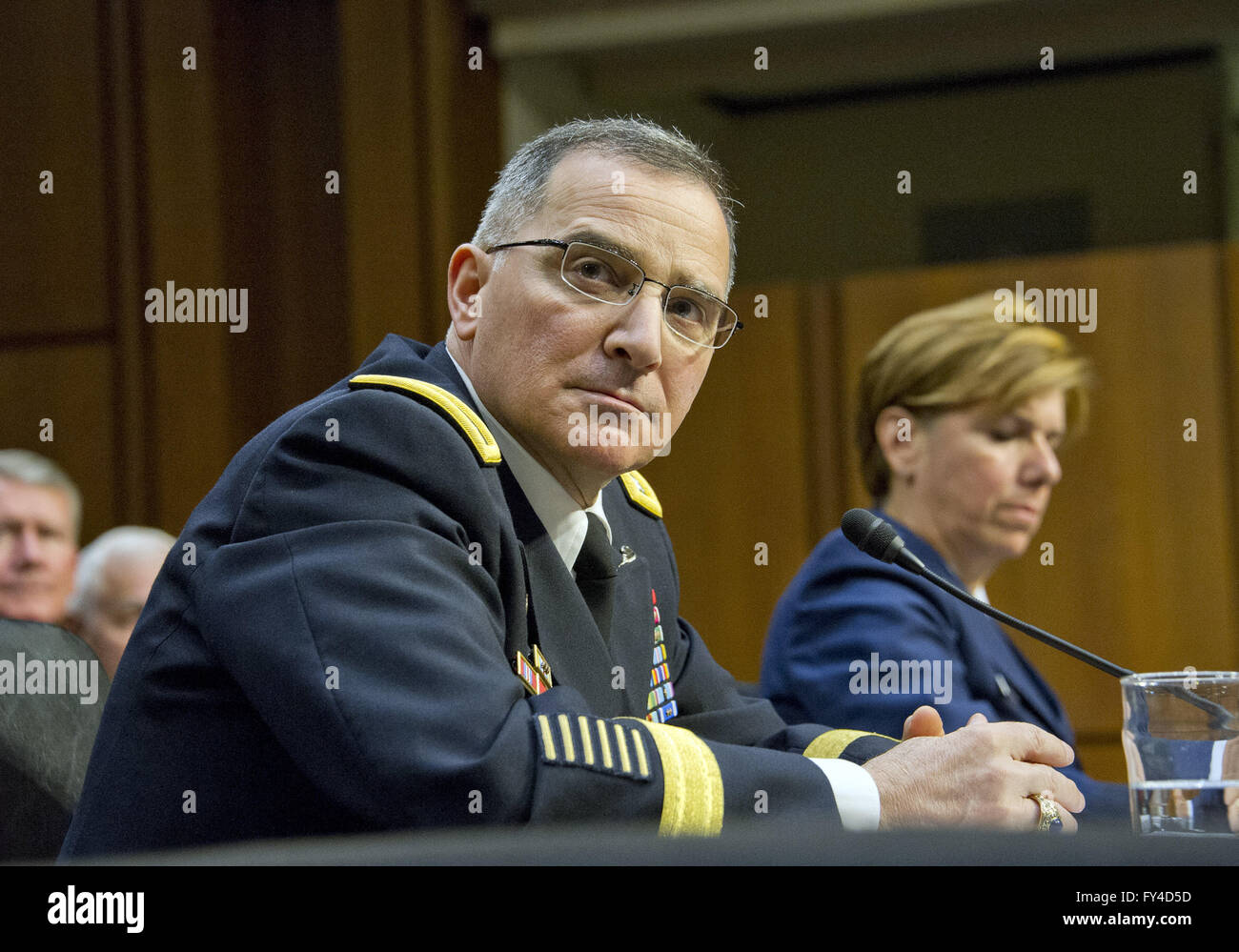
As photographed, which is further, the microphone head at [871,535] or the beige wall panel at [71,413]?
the beige wall panel at [71,413]

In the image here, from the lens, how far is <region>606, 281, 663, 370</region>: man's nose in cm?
113

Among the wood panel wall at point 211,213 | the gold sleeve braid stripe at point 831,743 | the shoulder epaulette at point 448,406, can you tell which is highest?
the wood panel wall at point 211,213

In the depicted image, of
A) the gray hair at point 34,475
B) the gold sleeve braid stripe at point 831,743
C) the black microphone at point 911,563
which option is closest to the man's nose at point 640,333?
the black microphone at point 911,563

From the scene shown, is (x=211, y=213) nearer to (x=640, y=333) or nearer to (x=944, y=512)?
(x=944, y=512)

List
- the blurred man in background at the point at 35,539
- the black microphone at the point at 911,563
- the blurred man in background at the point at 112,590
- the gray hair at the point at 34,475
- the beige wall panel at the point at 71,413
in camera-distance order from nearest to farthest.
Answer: the black microphone at the point at 911,563 → the blurred man in background at the point at 112,590 → the blurred man in background at the point at 35,539 → the gray hair at the point at 34,475 → the beige wall panel at the point at 71,413

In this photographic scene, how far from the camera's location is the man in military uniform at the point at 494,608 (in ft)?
2.65

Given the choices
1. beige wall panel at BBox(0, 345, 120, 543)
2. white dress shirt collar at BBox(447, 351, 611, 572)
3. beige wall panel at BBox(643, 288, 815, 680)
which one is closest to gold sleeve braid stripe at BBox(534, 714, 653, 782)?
white dress shirt collar at BBox(447, 351, 611, 572)

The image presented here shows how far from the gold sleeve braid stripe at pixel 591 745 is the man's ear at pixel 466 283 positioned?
47 cm

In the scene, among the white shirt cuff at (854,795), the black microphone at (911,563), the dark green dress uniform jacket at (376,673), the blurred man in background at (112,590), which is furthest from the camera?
the blurred man in background at (112,590)

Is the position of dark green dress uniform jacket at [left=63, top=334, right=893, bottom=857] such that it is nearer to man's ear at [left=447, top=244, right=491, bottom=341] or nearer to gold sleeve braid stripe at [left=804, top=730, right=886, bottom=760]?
man's ear at [left=447, top=244, right=491, bottom=341]

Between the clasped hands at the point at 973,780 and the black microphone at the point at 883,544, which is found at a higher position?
the black microphone at the point at 883,544

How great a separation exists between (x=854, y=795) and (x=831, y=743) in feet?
0.96

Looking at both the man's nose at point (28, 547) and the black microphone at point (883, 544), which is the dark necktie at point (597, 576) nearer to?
the black microphone at point (883, 544)
